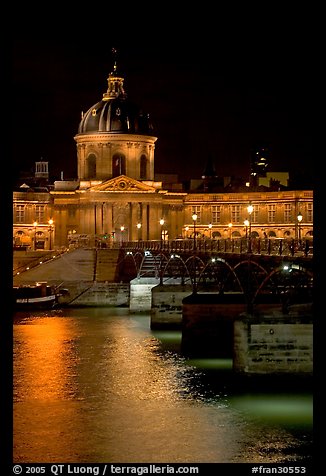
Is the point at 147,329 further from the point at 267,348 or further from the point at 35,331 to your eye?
the point at 267,348

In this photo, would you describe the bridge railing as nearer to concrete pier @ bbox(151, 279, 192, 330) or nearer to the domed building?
concrete pier @ bbox(151, 279, 192, 330)

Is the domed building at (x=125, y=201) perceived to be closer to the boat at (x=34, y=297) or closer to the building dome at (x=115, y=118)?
the building dome at (x=115, y=118)

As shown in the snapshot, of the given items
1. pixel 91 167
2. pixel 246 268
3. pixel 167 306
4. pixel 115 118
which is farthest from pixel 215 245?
pixel 91 167

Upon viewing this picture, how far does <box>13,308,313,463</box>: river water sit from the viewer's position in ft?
99.8

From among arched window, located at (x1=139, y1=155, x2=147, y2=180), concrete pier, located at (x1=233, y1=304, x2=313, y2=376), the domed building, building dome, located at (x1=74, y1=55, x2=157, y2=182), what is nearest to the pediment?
the domed building

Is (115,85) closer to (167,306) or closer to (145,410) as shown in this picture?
(167,306)

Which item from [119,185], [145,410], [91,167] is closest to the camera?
[145,410]

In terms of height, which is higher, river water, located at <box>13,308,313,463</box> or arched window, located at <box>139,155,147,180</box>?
arched window, located at <box>139,155,147,180</box>

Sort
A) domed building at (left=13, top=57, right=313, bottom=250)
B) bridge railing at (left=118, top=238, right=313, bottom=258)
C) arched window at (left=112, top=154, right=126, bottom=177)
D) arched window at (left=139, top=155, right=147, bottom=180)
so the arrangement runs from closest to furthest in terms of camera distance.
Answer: bridge railing at (left=118, top=238, right=313, bottom=258), domed building at (left=13, top=57, right=313, bottom=250), arched window at (left=112, top=154, right=126, bottom=177), arched window at (left=139, top=155, right=147, bottom=180)

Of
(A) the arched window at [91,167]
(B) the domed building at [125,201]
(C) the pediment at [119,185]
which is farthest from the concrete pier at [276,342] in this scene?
(A) the arched window at [91,167]

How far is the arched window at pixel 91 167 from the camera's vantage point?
129 m

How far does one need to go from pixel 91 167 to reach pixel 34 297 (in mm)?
53715

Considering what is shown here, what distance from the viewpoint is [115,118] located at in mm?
126938

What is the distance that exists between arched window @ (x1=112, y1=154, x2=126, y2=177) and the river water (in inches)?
2982
